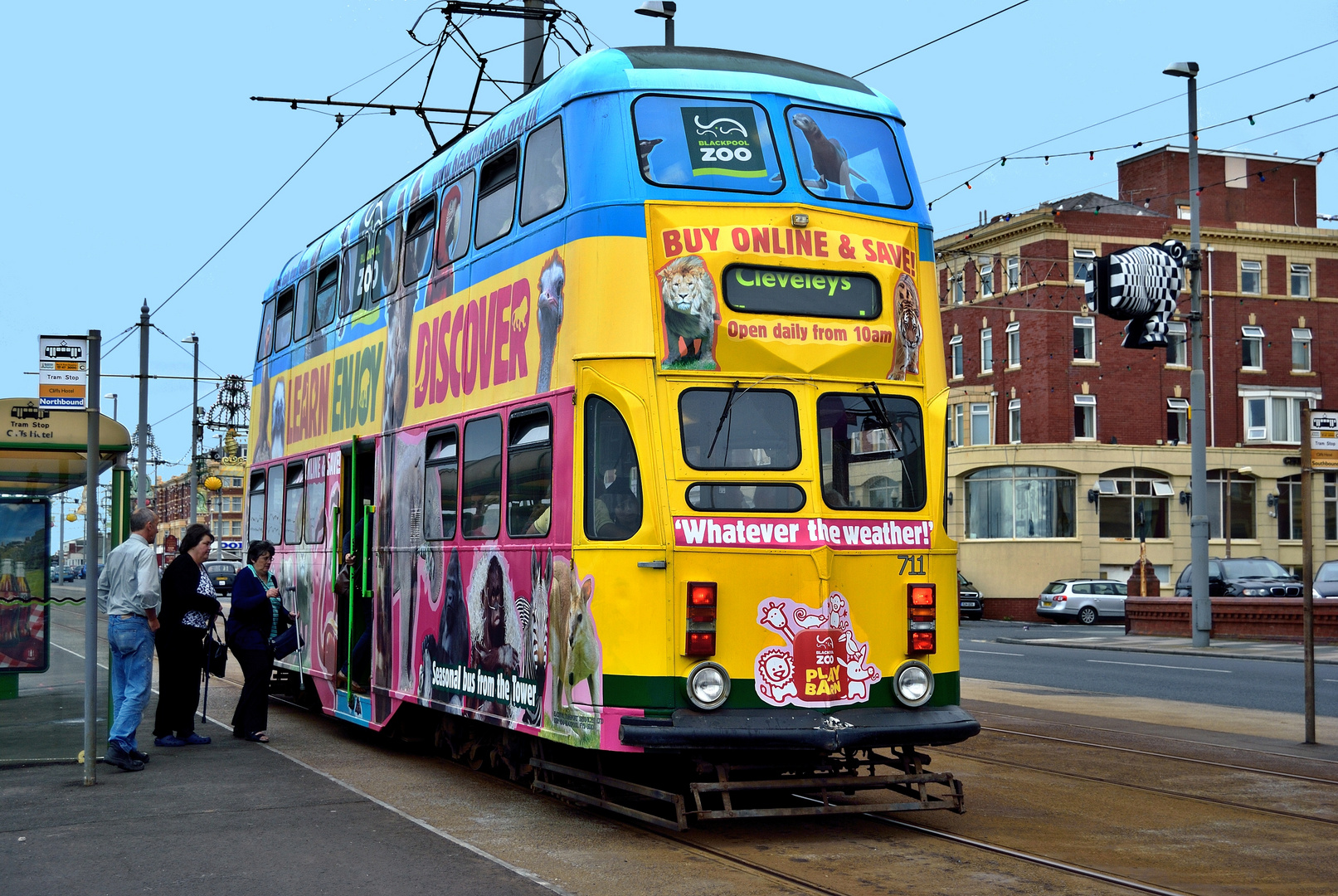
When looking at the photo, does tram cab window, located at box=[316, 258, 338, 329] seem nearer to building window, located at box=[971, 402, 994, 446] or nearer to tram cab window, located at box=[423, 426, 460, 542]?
tram cab window, located at box=[423, 426, 460, 542]

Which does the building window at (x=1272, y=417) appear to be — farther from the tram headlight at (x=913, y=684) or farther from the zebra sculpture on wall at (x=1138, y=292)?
the tram headlight at (x=913, y=684)

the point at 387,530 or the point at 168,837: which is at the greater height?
the point at 387,530

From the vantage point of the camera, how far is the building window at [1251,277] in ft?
179

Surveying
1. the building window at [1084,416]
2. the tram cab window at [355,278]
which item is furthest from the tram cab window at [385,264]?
the building window at [1084,416]

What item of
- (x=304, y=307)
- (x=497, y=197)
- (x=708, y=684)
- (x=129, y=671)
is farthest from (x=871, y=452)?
(x=304, y=307)

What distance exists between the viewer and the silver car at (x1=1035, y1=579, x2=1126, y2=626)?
47.2 meters

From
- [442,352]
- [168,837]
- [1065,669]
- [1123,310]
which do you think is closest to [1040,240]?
[1123,310]

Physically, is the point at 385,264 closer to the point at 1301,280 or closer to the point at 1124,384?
the point at 1124,384

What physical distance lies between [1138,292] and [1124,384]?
2478cm

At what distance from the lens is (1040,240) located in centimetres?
5197

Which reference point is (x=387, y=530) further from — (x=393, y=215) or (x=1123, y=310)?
(x=1123, y=310)

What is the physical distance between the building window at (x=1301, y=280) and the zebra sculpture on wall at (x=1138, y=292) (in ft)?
93.6

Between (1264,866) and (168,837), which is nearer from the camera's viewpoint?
(1264,866)

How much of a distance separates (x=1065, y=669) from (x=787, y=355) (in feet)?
57.9
